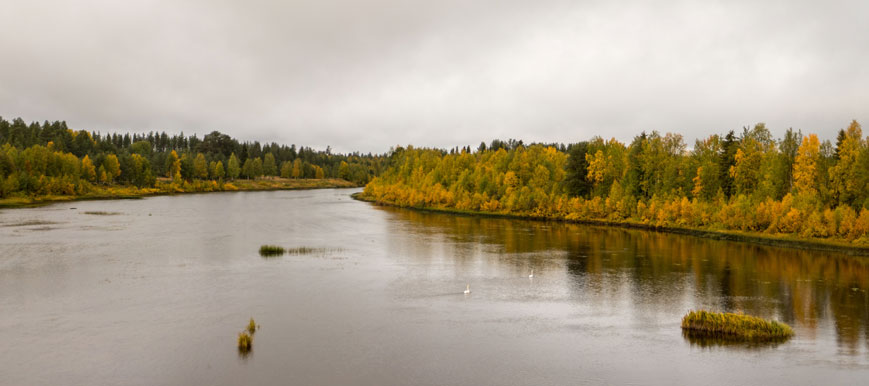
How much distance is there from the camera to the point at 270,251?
174 ft

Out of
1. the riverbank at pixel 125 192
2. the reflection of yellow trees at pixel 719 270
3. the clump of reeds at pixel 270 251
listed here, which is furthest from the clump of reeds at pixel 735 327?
the riverbank at pixel 125 192

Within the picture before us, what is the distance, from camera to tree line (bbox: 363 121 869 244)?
63.8m

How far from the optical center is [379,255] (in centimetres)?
5300

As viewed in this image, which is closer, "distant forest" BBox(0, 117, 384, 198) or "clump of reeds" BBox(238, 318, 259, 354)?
"clump of reeds" BBox(238, 318, 259, 354)

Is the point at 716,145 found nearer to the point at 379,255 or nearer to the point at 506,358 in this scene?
the point at 379,255

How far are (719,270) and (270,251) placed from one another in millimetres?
42421

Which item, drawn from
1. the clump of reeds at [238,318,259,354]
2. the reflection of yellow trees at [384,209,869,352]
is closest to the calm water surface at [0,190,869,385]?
the reflection of yellow trees at [384,209,869,352]

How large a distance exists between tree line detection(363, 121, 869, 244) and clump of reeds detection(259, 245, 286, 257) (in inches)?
2218

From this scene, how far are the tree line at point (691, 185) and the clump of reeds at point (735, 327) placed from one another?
39.6 meters

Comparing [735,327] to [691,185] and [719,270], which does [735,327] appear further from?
[691,185]

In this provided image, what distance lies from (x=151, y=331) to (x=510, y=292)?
22.8 m

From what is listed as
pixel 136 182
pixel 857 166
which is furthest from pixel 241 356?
pixel 136 182

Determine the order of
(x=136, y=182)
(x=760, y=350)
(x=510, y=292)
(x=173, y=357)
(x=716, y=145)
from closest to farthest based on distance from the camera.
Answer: (x=173, y=357) < (x=760, y=350) < (x=510, y=292) < (x=716, y=145) < (x=136, y=182)

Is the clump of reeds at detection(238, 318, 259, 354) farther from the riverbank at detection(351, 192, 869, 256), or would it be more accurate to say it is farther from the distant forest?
the distant forest
